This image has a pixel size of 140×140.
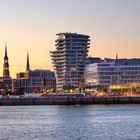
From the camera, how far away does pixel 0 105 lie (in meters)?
196

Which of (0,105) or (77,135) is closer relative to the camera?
(77,135)

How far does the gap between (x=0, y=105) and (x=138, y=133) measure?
130 m

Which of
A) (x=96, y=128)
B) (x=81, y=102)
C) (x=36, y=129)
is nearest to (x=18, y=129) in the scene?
(x=36, y=129)

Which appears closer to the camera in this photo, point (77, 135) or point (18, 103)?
point (77, 135)

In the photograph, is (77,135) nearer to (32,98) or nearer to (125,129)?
(125,129)

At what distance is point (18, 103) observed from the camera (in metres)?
198

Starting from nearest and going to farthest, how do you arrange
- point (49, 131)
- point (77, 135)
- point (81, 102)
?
point (77, 135) < point (49, 131) < point (81, 102)

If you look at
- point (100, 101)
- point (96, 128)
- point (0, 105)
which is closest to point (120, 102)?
point (100, 101)

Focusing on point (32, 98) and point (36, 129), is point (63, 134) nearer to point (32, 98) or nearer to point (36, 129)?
point (36, 129)

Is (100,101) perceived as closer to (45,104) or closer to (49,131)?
(45,104)

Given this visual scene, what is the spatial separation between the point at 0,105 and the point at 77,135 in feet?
428

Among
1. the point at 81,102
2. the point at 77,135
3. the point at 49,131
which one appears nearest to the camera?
the point at 77,135

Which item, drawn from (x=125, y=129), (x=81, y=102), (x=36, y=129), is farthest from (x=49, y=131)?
(x=81, y=102)

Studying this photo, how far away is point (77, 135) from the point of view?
6756 centimetres
